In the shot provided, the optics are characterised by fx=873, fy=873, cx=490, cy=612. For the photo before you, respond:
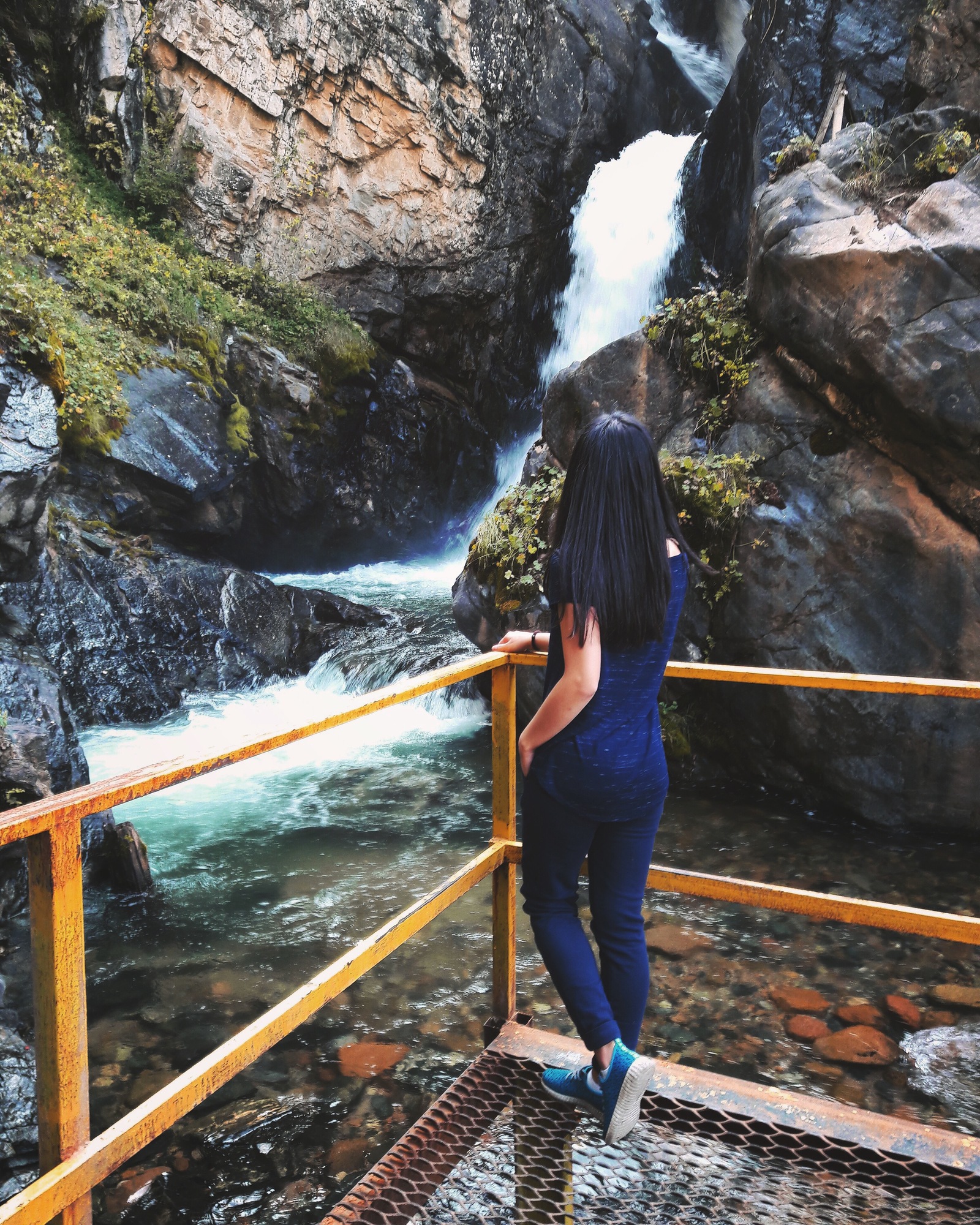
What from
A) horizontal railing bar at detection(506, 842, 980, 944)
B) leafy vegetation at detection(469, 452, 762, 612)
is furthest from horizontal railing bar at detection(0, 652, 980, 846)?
leafy vegetation at detection(469, 452, 762, 612)

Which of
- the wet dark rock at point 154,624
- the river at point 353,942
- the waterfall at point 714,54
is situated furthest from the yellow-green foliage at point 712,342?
the waterfall at point 714,54

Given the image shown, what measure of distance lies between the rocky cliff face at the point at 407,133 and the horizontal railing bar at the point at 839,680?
45.9ft

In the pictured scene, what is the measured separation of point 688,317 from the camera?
664 cm

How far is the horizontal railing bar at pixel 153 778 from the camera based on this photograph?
4.23ft

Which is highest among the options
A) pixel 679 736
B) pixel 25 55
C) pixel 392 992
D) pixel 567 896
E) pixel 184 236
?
pixel 25 55

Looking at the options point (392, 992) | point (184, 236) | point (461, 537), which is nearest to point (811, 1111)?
point (392, 992)

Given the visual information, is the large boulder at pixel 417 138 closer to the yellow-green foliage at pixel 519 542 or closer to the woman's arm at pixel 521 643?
the yellow-green foliage at pixel 519 542

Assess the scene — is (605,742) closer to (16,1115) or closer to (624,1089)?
(624,1089)

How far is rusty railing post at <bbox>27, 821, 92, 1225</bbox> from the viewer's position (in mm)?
1340

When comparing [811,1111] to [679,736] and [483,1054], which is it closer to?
[483,1054]

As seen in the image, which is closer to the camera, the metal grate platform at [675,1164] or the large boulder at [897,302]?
the metal grate platform at [675,1164]

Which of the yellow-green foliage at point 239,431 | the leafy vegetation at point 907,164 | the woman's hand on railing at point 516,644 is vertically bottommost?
the woman's hand on railing at point 516,644

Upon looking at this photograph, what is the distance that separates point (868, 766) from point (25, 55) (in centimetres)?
1552

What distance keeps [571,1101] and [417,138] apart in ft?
51.2
